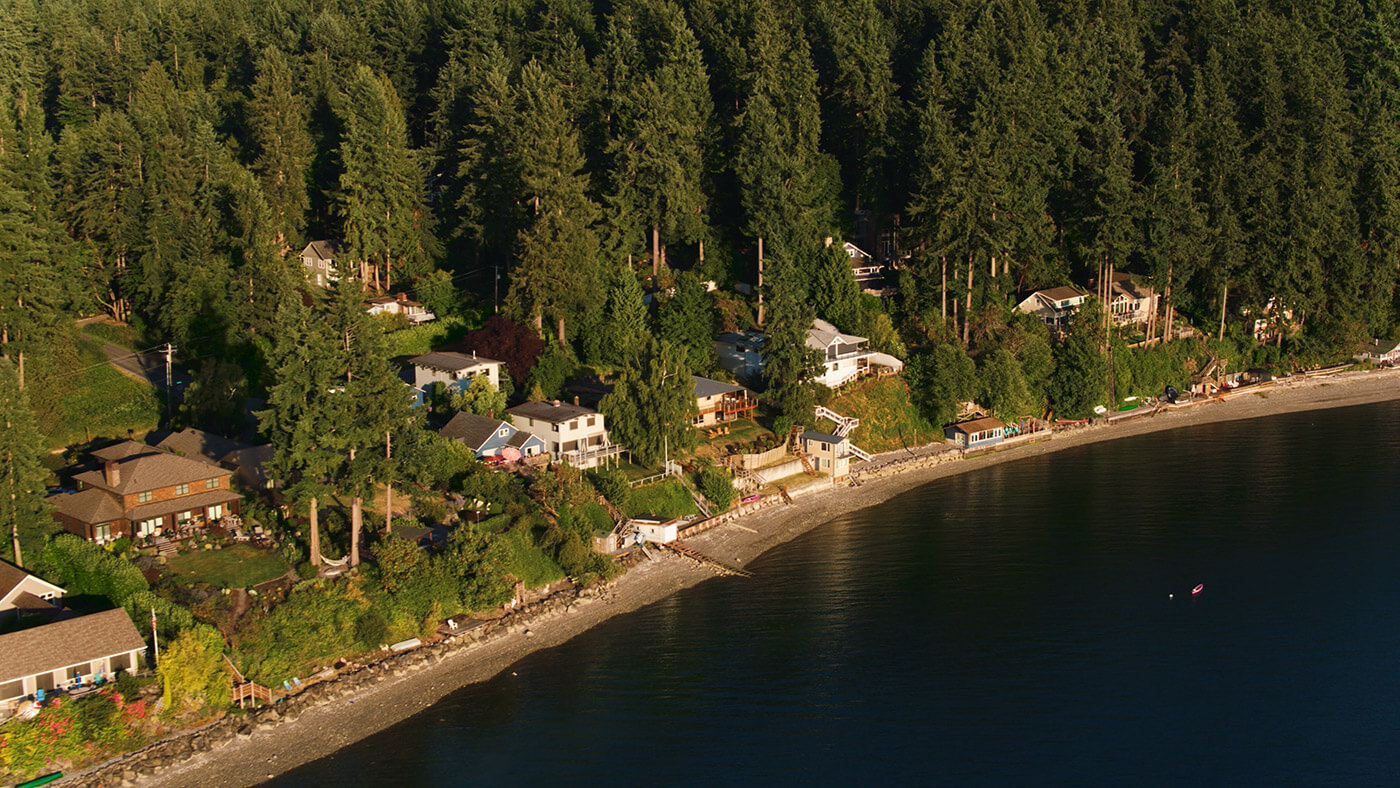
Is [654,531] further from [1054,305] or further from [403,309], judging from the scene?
[1054,305]

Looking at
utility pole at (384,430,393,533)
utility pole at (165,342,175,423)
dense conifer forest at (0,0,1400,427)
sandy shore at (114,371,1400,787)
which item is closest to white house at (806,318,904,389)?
dense conifer forest at (0,0,1400,427)

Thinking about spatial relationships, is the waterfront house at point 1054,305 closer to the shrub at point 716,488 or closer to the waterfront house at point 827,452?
the waterfront house at point 827,452

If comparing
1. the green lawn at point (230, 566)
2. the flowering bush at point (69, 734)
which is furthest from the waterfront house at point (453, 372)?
the flowering bush at point (69, 734)

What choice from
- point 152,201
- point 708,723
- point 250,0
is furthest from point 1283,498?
point 250,0

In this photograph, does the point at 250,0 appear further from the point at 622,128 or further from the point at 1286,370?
the point at 1286,370

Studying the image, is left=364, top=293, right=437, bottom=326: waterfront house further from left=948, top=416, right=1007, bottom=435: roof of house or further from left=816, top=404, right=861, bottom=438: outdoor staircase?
left=948, top=416, right=1007, bottom=435: roof of house
